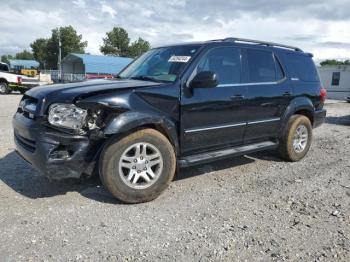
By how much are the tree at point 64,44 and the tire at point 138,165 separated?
245 ft

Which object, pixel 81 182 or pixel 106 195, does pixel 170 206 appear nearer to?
pixel 106 195

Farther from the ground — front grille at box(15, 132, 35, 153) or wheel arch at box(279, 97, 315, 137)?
wheel arch at box(279, 97, 315, 137)

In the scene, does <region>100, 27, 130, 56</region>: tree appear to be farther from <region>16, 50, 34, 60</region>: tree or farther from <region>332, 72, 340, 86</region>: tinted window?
<region>16, 50, 34, 60</region>: tree

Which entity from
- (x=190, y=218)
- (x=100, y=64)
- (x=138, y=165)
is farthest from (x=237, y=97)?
(x=100, y=64)

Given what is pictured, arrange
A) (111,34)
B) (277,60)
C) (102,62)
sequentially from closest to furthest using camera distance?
(277,60)
(102,62)
(111,34)

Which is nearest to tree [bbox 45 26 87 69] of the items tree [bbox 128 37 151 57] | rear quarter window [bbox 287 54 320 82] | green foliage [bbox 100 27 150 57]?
green foliage [bbox 100 27 150 57]

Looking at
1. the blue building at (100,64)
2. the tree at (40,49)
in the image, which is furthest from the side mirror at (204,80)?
the tree at (40,49)

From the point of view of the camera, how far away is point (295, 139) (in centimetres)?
646

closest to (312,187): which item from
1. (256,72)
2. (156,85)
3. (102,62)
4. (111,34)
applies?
(256,72)

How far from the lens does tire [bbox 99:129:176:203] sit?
4.11m

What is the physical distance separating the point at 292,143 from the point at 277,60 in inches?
55.9

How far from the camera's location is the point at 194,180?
5.26 meters

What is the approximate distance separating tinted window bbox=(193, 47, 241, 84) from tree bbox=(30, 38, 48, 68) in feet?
265

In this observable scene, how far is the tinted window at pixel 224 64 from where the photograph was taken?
4.99m
